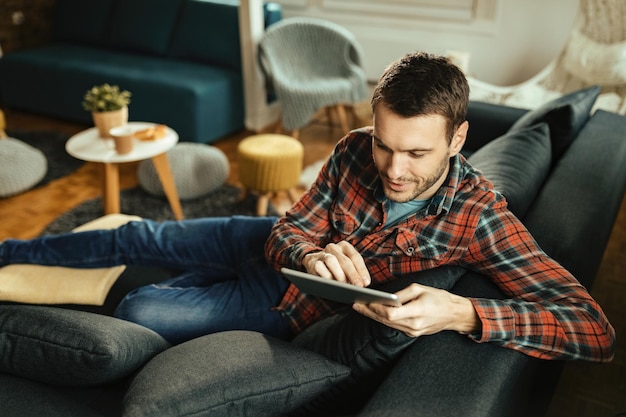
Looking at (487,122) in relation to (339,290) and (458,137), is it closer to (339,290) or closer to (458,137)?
(458,137)

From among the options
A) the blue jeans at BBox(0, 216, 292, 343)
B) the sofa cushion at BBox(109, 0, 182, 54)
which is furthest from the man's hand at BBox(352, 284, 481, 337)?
the sofa cushion at BBox(109, 0, 182, 54)

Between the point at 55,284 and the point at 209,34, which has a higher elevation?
the point at 209,34

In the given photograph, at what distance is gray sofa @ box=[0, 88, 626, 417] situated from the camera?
886 millimetres

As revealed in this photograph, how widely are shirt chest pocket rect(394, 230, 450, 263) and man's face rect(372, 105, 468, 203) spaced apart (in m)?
0.09

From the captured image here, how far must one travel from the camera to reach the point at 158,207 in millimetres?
Answer: 2832

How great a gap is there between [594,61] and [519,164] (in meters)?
2.00

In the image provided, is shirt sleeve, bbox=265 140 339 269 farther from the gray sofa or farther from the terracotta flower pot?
the terracotta flower pot

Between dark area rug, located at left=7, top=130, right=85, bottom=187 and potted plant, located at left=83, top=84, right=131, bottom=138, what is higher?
potted plant, located at left=83, top=84, right=131, bottom=138

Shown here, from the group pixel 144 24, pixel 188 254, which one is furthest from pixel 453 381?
pixel 144 24

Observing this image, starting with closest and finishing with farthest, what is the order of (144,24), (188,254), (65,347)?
(65,347) < (188,254) < (144,24)

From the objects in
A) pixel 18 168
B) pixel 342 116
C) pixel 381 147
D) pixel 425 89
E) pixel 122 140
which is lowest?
pixel 18 168

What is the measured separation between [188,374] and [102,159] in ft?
5.63

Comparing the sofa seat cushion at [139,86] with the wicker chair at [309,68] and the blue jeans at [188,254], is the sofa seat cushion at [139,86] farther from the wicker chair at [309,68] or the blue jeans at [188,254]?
the blue jeans at [188,254]

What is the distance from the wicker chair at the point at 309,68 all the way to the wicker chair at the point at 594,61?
1055 millimetres
